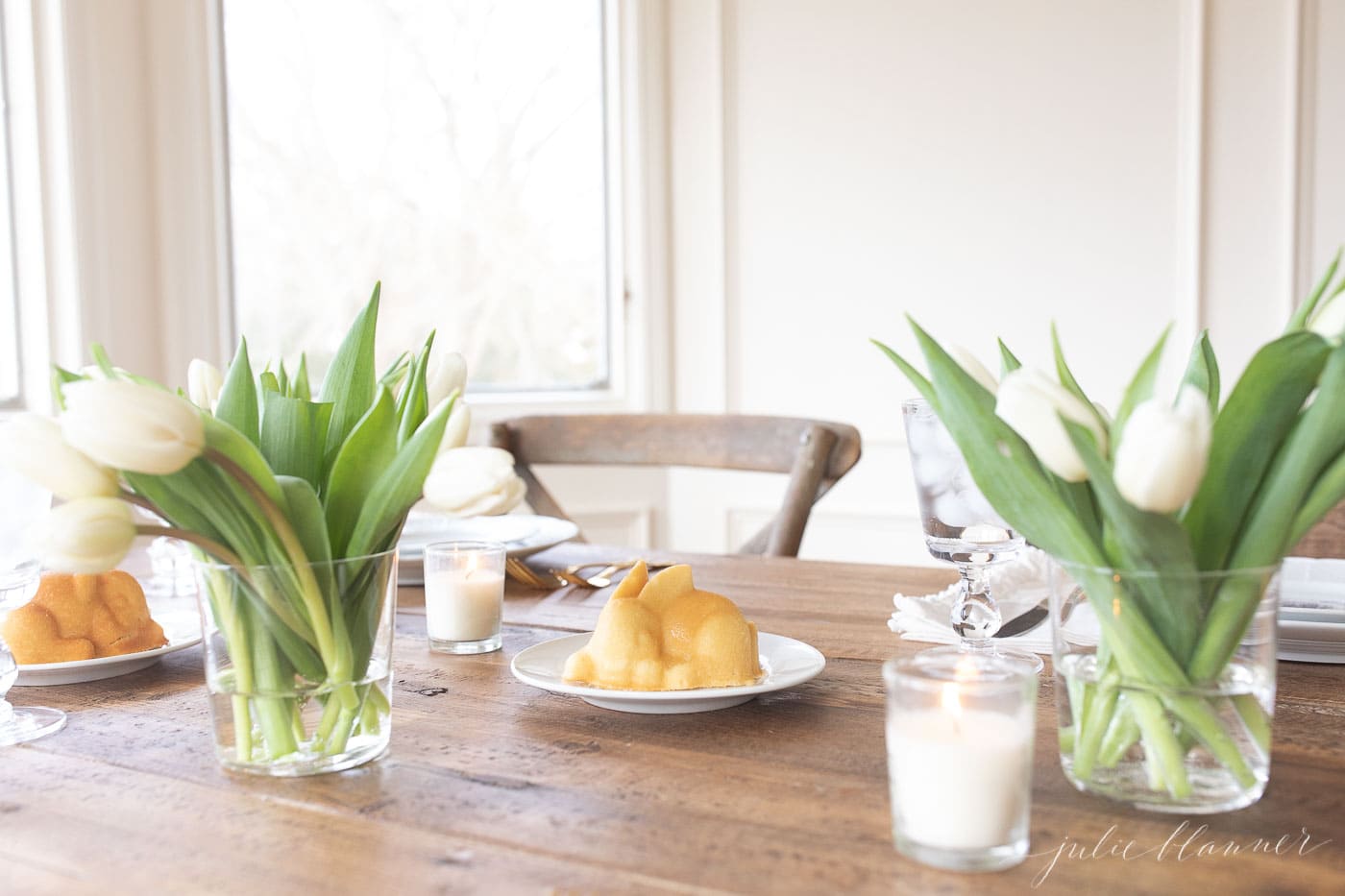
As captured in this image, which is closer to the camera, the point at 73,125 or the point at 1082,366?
the point at 73,125

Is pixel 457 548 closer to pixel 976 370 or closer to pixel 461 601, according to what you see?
pixel 461 601

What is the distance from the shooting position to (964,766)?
→ 21.5 inches

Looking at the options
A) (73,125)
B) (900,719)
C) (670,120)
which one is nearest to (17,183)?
(73,125)

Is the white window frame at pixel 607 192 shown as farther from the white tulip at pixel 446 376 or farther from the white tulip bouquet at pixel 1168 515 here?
the white tulip bouquet at pixel 1168 515

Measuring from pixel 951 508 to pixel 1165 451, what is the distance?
41cm

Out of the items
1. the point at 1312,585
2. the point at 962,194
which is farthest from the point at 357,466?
the point at 962,194

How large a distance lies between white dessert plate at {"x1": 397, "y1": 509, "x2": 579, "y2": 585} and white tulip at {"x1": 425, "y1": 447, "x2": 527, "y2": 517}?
0.68 metres

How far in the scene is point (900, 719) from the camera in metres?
0.57

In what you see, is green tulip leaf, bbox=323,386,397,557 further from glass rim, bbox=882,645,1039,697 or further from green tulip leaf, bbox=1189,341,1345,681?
green tulip leaf, bbox=1189,341,1345,681

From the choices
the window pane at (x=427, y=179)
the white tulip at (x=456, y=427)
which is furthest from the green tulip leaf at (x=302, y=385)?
Answer: the window pane at (x=427, y=179)

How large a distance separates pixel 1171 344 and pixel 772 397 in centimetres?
100

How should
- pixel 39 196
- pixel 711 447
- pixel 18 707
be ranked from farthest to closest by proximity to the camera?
pixel 39 196
pixel 711 447
pixel 18 707

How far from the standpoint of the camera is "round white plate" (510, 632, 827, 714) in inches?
31.5

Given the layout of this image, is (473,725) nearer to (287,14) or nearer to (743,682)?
(743,682)
